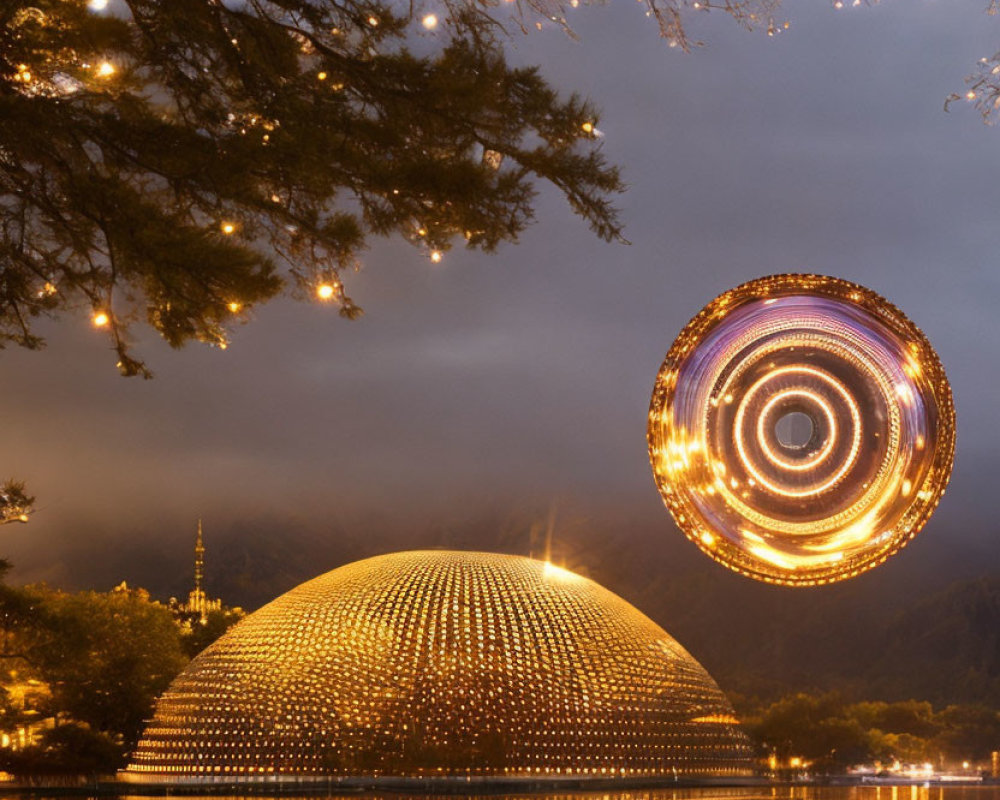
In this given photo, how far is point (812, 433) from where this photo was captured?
534 centimetres

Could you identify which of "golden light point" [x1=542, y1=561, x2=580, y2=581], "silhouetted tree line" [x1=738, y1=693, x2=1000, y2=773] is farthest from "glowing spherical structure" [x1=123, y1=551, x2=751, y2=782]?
"silhouetted tree line" [x1=738, y1=693, x2=1000, y2=773]

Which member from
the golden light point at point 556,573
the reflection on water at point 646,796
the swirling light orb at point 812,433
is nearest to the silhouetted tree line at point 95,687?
the reflection on water at point 646,796

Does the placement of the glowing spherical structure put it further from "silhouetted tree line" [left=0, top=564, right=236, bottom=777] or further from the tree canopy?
the tree canopy

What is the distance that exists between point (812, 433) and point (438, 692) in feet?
52.9

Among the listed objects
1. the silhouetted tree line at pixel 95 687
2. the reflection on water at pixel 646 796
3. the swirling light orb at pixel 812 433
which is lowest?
the reflection on water at pixel 646 796

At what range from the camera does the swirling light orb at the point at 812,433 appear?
16.8ft

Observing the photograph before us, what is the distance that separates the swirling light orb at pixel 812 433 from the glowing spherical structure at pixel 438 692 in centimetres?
1578

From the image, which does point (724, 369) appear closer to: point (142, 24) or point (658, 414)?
point (658, 414)

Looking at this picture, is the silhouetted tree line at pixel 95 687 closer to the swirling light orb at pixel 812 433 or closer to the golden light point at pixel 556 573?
the golden light point at pixel 556 573

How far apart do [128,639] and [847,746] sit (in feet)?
64.9

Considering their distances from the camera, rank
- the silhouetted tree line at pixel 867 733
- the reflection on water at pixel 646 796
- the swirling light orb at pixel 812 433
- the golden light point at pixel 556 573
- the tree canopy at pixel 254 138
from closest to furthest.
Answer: the swirling light orb at pixel 812 433, the tree canopy at pixel 254 138, the reflection on water at pixel 646 796, the golden light point at pixel 556 573, the silhouetted tree line at pixel 867 733

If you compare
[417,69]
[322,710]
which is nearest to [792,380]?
[417,69]

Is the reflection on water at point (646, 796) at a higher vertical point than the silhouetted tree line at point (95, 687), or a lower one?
lower

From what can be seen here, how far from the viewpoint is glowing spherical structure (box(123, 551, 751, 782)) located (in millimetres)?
20391
